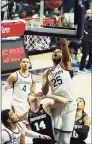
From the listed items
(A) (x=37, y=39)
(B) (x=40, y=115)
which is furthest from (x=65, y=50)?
(A) (x=37, y=39)

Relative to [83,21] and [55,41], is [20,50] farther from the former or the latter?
[83,21]

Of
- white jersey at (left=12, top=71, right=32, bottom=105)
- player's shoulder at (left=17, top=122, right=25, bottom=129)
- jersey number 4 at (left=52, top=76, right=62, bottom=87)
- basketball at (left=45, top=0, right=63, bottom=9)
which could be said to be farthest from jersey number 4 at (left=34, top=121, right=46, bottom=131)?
basketball at (left=45, top=0, right=63, bottom=9)

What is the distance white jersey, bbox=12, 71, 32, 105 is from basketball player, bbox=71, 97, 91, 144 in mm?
401

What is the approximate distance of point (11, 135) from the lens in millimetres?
2619

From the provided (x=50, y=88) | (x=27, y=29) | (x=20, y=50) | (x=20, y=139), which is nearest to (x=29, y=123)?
(x=20, y=139)

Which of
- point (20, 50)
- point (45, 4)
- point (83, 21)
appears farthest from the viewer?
point (20, 50)

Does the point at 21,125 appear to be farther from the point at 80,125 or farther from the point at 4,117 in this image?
the point at 80,125

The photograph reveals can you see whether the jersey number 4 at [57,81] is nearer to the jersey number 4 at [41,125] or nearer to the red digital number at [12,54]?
the jersey number 4 at [41,125]

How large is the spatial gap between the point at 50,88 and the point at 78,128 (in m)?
0.42

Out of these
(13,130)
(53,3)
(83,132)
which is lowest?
(83,132)

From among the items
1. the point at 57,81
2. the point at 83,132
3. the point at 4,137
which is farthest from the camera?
the point at 83,132

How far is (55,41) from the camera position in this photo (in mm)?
2801

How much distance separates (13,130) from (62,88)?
18.1 inches

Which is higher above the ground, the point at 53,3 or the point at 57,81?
the point at 53,3
